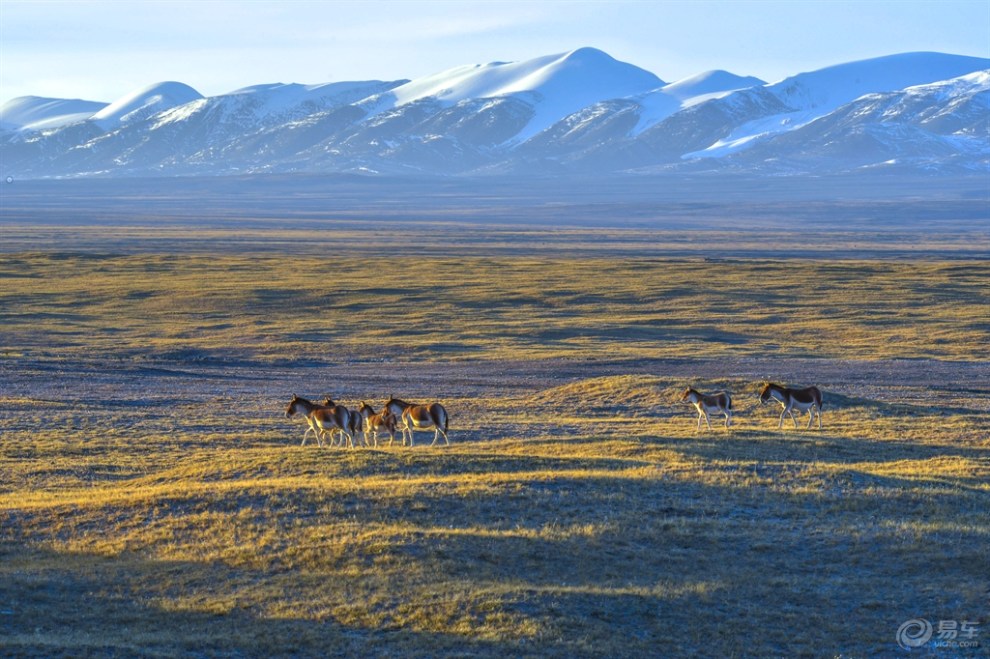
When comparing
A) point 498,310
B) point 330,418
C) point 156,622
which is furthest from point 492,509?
point 498,310

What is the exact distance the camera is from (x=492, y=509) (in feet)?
61.7

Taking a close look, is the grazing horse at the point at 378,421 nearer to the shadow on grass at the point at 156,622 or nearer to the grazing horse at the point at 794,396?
the grazing horse at the point at 794,396

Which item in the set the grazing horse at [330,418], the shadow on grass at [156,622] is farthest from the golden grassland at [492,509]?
the grazing horse at [330,418]

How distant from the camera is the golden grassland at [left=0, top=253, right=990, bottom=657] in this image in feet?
46.2

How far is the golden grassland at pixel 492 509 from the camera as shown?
1407cm

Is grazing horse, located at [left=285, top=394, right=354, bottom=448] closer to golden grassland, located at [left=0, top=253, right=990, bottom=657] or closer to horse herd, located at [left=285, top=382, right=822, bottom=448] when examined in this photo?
horse herd, located at [left=285, top=382, right=822, bottom=448]

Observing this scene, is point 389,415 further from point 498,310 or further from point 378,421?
point 498,310

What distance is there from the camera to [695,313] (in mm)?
63688

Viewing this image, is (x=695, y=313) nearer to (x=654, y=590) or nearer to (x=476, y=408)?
(x=476, y=408)

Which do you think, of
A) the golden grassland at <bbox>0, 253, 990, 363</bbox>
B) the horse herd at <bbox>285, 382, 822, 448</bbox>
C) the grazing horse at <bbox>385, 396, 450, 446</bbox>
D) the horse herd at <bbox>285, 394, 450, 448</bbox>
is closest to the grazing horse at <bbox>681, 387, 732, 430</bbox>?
the horse herd at <bbox>285, 382, 822, 448</bbox>

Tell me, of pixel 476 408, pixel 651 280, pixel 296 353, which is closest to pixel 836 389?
pixel 476 408

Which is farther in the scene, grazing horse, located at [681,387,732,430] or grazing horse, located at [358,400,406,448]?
grazing horse, located at [681,387,732,430]

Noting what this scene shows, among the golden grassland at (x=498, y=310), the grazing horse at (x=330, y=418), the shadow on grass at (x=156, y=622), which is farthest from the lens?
the golden grassland at (x=498, y=310)

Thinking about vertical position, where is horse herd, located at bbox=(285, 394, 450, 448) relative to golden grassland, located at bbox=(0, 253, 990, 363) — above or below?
above
